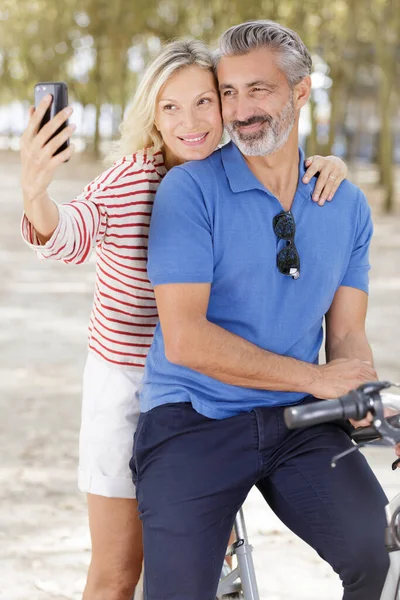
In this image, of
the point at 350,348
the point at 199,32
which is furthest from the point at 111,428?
the point at 199,32

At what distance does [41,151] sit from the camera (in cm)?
275

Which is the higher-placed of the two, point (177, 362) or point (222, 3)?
point (222, 3)

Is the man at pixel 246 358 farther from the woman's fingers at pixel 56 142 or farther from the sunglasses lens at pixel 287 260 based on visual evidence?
the woman's fingers at pixel 56 142

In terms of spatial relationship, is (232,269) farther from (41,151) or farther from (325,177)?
(41,151)

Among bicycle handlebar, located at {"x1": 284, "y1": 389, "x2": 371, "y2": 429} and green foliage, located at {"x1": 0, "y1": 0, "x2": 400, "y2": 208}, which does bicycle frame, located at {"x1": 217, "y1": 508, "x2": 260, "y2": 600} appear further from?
green foliage, located at {"x1": 0, "y1": 0, "x2": 400, "y2": 208}

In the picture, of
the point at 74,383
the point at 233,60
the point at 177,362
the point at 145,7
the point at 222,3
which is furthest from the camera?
the point at 145,7

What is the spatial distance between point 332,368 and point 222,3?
27.3 meters

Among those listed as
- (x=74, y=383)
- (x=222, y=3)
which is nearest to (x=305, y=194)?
(x=74, y=383)

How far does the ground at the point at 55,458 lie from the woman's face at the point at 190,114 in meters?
2.42

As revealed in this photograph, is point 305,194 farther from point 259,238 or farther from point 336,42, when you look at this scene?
point 336,42

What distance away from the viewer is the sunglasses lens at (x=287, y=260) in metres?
3.08

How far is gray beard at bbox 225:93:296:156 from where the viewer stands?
3.24 m

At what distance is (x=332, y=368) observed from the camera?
10.0 ft

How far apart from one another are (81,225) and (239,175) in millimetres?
505
